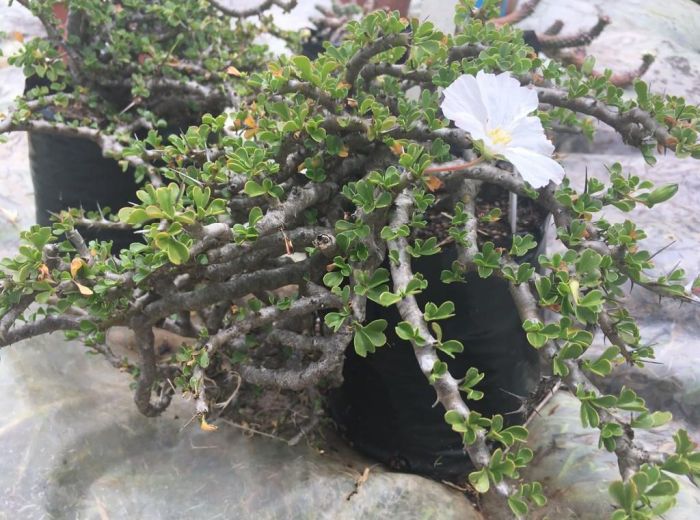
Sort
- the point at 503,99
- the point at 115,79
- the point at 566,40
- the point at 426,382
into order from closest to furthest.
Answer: the point at 503,99 → the point at 426,382 → the point at 115,79 → the point at 566,40

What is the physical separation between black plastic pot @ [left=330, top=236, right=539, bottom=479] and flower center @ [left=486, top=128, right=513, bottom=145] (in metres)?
0.50

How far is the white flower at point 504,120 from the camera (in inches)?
32.3

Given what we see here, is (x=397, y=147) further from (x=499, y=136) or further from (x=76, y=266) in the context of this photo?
(x=76, y=266)

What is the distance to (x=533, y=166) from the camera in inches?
32.6

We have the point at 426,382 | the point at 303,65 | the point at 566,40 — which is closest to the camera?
the point at 303,65

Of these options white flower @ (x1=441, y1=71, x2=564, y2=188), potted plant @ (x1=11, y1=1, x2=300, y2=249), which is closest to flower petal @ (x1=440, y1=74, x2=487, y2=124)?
white flower @ (x1=441, y1=71, x2=564, y2=188)

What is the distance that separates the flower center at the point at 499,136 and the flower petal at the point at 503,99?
0.05ft

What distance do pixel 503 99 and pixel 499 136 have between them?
0.24 ft

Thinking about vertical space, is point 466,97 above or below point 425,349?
above

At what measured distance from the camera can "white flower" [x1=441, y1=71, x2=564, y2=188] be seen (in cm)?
82

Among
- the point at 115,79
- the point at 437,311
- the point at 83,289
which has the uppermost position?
the point at 437,311

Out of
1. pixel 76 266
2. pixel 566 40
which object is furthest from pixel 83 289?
pixel 566 40

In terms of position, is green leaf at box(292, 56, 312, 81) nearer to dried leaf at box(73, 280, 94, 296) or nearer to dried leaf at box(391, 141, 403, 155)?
dried leaf at box(391, 141, 403, 155)

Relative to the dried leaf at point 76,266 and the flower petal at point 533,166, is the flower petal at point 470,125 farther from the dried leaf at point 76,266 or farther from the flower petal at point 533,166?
the dried leaf at point 76,266
